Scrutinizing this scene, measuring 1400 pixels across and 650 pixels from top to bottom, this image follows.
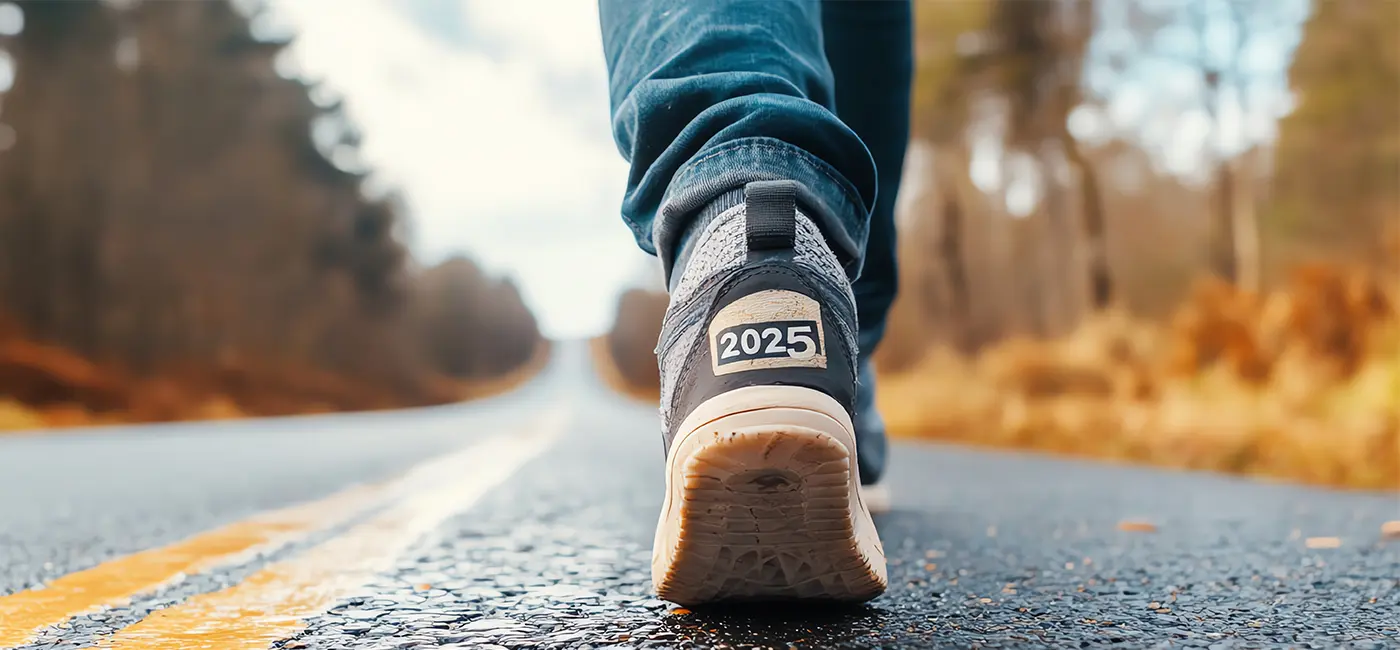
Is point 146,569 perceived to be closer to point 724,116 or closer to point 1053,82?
point 724,116

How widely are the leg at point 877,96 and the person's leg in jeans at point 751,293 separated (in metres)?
0.38

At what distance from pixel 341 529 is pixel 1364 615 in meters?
1.64

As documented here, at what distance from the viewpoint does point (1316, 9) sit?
1672 centimetres

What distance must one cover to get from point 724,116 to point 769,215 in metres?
0.14

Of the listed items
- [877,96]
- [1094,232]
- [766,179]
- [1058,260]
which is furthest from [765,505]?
[1058,260]

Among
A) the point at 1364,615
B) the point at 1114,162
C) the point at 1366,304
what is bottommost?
the point at 1364,615

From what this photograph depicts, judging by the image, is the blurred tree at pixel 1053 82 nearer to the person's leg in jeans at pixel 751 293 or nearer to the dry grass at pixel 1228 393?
the dry grass at pixel 1228 393

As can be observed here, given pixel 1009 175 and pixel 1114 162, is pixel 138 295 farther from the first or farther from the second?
pixel 1114 162

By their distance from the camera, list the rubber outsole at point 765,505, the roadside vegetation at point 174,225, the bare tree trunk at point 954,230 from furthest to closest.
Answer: the roadside vegetation at point 174,225
the bare tree trunk at point 954,230
the rubber outsole at point 765,505

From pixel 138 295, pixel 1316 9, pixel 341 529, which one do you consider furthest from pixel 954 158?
pixel 138 295

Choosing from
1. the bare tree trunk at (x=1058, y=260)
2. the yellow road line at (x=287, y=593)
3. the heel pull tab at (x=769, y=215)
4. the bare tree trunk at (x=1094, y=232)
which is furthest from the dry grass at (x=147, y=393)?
the bare tree trunk at (x=1058, y=260)

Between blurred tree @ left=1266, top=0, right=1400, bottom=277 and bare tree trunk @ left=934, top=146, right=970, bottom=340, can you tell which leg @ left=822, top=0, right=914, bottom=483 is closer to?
bare tree trunk @ left=934, top=146, right=970, bottom=340

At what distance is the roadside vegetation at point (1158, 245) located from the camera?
5.26 metres

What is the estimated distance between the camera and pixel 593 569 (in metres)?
1.40
